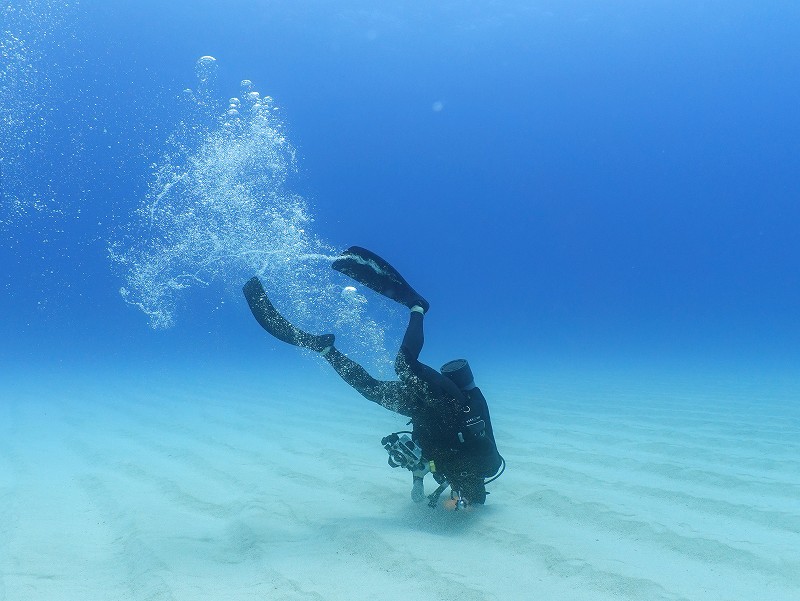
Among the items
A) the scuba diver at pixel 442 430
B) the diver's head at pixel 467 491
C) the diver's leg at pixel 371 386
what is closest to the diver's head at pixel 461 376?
the scuba diver at pixel 442 430

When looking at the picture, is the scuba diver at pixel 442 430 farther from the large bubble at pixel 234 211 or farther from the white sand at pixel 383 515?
the large bubble at pixel 234 211

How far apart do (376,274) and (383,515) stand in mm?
2098

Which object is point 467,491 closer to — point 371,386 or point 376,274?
point 371,386

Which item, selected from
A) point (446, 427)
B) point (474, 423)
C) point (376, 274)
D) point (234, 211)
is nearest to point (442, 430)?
point (446, 427)

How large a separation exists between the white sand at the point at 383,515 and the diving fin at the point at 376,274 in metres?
1.76

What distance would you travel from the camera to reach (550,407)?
873cm

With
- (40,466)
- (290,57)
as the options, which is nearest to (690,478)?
(40,466)

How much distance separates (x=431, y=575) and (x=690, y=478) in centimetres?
294

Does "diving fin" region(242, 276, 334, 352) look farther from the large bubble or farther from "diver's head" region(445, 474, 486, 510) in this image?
"diver's head" region(445, 474, 486, 510)

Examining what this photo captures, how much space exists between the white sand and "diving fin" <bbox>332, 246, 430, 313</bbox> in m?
1.76

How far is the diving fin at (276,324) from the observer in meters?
4.22

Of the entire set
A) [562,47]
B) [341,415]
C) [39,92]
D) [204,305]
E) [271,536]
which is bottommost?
[271,536]

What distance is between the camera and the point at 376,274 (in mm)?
4672

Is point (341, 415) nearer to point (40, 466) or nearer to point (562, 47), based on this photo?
point (40, 466)
